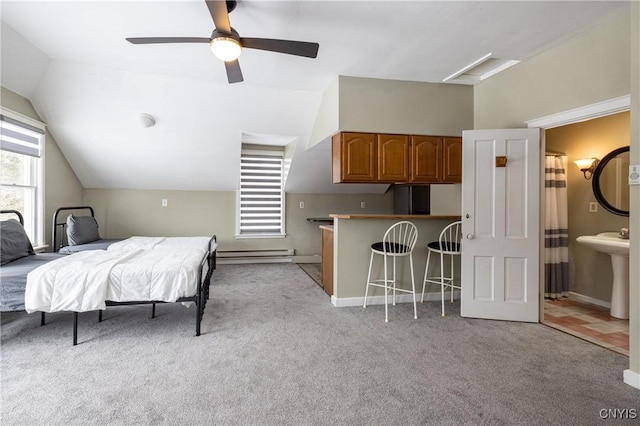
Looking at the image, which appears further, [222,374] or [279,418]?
[222,374]

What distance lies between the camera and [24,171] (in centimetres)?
432

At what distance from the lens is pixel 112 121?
15.7 ft

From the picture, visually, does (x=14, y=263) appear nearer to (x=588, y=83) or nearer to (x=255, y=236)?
(x=255, y=236)

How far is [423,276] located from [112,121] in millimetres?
4782

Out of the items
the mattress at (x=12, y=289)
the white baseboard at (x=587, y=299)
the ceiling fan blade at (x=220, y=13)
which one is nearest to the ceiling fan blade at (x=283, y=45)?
the ceiling fan blade at (x=220, y=13)

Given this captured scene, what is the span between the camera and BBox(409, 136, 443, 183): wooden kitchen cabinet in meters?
4.25

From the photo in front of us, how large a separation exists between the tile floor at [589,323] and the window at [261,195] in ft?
15.0

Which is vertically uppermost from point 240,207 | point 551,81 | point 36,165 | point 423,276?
point 551,81

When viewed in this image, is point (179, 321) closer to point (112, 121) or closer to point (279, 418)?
point (279, 418)

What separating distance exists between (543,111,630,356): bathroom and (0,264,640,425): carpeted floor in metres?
0.89

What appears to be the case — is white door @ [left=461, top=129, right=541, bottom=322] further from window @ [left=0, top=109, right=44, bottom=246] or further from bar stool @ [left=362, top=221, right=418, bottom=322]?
window @ [left=0, top=109, right=44, bottom=246]

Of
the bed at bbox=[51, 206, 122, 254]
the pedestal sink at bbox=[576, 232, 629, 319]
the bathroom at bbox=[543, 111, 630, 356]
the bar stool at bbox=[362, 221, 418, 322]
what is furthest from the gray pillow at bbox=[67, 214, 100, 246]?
the pedestal sink at bbox=[576, 232, 629, 319]

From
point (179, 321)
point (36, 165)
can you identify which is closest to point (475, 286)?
point (179, 321)

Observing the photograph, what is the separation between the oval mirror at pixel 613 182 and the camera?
3771 millimetres
